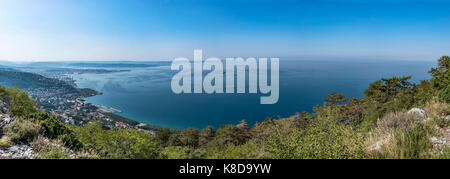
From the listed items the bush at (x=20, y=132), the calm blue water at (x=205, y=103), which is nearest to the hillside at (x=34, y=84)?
the calm blue water at (x=205, y=103)

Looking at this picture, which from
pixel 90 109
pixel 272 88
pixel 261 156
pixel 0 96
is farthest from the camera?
pixel 272 88

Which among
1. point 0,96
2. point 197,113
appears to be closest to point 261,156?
point 0,96

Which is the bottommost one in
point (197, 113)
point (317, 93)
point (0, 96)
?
point (197, 113)

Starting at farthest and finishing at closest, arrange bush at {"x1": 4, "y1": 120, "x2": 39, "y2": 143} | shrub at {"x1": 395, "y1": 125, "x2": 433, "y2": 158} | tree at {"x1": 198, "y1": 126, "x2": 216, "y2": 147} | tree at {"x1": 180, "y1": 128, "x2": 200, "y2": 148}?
tree at {"x1": 180, "y1": 128, "x2": 200, "y2": 148} < tree at {"x1": 198, "y1": 126, "x2": 216, "y2": 147} < bush at {"x1": 4, "y1": 120, "x2": 39, "y2": 143} < shrub at {"x1": 395, "y1": 125, "x2": 433, "y2": 158}

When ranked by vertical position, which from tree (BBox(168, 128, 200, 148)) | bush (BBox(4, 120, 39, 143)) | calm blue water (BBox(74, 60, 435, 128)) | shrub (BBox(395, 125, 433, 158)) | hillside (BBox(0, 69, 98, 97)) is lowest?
calm blue water (BBox(74, 60, 435, 128))

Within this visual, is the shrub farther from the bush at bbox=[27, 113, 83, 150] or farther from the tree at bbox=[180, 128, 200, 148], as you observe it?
the tree at bbox=[180, 128, 200, 148]

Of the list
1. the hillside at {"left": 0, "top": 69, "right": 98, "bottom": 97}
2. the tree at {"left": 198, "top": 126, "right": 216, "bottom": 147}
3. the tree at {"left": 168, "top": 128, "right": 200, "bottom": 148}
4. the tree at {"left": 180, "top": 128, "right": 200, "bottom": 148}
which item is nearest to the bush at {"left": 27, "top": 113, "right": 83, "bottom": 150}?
the tree at {"left": 168, "top": 128, "right": 200, "bottom": 148}

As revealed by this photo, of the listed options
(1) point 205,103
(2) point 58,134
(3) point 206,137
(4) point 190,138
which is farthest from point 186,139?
(1) point 205,103
